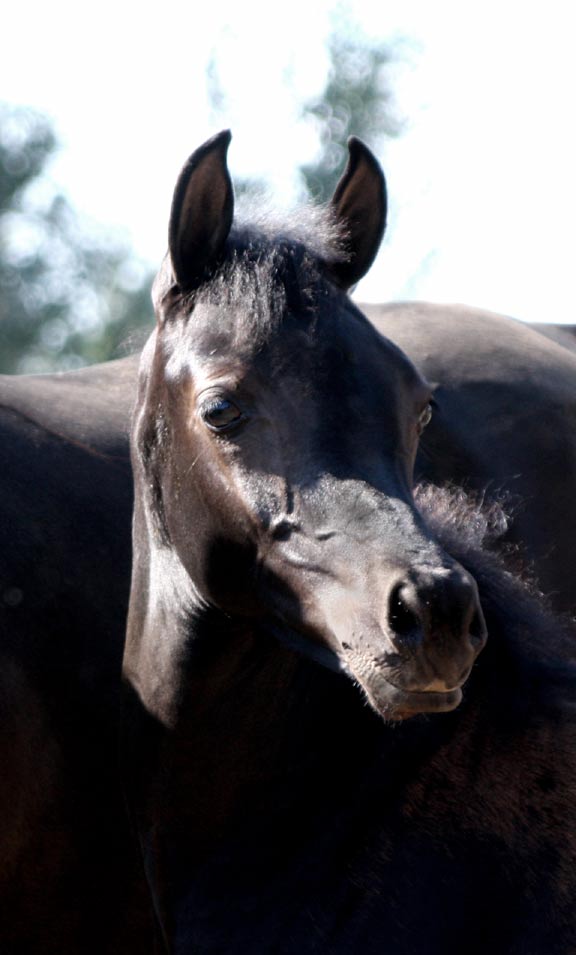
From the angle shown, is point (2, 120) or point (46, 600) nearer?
point (46, 600)

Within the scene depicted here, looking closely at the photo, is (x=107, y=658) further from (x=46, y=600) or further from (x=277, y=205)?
(x=277, y=205)

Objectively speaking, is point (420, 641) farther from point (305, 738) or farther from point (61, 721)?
point (61, 721)

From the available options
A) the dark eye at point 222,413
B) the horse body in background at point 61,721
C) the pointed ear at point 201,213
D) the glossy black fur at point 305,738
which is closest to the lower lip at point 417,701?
the glossy black fur at point 305,738

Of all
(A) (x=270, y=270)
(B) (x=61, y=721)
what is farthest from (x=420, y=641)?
(B) (x=61, y=721)

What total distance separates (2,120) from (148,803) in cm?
2118

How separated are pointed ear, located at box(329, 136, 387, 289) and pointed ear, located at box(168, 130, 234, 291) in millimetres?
350

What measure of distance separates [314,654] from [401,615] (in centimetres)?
43

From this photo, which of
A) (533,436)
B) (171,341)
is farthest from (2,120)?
(171,341)

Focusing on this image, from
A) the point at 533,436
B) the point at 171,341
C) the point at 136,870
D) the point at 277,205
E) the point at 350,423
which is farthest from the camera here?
the point at 533,436

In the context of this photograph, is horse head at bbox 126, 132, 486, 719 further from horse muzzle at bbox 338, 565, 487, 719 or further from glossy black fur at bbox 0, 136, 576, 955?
glossy black fur at bbox 0, 136, 576, 955

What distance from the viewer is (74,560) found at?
3.93 meters

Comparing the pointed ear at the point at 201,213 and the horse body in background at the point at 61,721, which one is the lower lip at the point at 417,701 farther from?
the horse body in background at the point at 61,721

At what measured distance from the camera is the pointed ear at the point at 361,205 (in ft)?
10.1

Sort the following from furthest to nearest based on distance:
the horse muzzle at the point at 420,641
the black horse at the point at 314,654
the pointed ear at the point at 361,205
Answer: the pointed ear at the point at 361,205 → the black horse at the point at 314,654 → the horse muzzle at the point at 420,641
